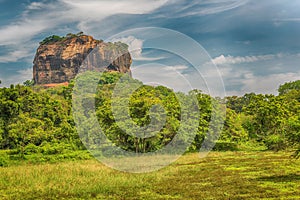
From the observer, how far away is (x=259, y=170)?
776 inches

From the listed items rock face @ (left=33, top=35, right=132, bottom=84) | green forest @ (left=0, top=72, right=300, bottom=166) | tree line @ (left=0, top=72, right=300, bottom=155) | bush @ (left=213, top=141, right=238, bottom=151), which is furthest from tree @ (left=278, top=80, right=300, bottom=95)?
rock face @ (left=33, top=35, right=132, bottom=84)

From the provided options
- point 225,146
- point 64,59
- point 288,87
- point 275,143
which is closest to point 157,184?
point 275,143

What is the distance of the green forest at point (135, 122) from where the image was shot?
104 ft

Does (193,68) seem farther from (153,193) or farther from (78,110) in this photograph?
(78,110)

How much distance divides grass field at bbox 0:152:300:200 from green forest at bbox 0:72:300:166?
8.88 metres

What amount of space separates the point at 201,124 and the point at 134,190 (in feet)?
75.7

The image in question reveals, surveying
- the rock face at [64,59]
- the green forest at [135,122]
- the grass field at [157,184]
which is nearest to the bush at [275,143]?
the green forest at [135,122]

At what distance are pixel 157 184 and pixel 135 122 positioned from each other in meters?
15.0

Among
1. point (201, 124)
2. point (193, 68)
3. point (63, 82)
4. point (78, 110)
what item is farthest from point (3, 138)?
point (63, 82)

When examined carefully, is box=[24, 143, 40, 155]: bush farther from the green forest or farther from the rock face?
the rock face

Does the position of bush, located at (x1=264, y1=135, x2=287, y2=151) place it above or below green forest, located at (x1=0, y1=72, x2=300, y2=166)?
below

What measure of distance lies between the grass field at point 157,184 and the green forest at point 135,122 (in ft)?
29.1

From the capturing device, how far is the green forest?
3167 centimetres

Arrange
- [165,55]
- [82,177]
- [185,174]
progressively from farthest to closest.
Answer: [165,55] → [185,174] → [82,177]
